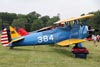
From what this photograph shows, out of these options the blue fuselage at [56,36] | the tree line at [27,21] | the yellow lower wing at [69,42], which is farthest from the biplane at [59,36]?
the tree line at [27,21]

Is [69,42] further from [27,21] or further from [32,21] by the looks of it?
[27,21]

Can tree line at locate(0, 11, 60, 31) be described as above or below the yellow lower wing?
above

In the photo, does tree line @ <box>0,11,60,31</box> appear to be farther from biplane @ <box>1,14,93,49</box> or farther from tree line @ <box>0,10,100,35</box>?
biplane @ <box>1,14,93,49</box>

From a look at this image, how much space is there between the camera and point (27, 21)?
382ft

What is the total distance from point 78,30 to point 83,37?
566 mm

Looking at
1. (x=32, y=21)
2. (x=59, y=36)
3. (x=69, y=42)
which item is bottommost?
(x=69, y=42)

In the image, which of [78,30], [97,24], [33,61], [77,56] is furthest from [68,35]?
[97,24]

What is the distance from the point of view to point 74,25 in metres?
20.7

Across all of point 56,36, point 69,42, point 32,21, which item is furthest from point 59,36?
point 32,21

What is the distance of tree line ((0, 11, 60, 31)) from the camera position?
102938mm

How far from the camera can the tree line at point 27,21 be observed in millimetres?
102938

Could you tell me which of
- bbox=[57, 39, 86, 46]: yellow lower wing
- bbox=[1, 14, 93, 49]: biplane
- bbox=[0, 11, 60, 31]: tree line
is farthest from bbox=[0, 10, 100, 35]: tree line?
bbox=[57, 39, 86, 46]: yellow lower wing

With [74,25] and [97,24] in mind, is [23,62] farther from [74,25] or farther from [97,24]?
[97,24]

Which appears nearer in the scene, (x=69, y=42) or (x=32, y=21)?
(x=69, y=42)
